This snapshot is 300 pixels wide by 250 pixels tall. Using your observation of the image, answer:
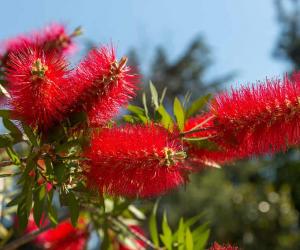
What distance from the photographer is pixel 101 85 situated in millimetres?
1697

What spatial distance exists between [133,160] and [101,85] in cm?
24

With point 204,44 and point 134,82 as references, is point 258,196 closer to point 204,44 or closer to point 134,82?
point 134,82

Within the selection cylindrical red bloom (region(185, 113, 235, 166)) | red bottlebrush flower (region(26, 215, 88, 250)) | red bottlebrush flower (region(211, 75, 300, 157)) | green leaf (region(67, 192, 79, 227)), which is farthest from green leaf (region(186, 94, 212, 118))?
red bottlebrush flower (region(26, 215, 88, 250))

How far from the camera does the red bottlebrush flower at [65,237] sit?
299cm

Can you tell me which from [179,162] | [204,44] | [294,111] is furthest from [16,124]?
[204,44]

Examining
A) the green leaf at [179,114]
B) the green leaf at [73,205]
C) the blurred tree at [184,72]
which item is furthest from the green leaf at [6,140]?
the blurred tree at [184,72]

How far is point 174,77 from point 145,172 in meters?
20.9

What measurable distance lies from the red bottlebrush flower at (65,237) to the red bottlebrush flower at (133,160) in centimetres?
134

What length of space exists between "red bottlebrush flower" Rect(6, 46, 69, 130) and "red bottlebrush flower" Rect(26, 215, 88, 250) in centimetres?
138

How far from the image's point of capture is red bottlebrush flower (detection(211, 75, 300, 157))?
69.1 inches

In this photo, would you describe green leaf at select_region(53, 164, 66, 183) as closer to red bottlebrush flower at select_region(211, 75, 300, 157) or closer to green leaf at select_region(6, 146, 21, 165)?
green leaf at select_region(6, 146, 21, 165)

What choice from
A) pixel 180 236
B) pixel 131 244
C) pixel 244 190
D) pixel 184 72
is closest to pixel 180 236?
pixel 180 236

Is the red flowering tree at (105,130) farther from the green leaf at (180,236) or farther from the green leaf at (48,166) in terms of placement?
the green leaf at (180,236)

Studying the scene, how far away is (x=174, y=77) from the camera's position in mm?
22391
